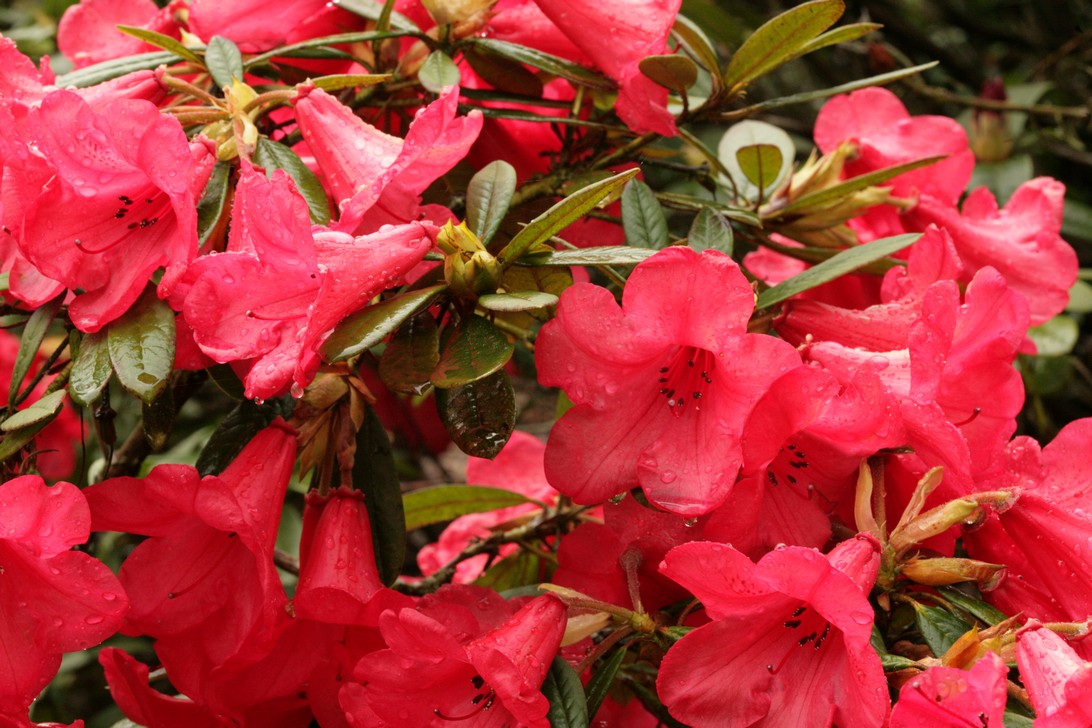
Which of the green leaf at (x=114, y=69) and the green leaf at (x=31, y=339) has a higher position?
the green leaf at (x=114, y=69)

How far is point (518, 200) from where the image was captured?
3.87 feet

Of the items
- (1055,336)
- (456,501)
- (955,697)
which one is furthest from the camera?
(1055,336)

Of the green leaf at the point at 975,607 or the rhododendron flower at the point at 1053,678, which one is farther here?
the green leaf at the point at 975,607

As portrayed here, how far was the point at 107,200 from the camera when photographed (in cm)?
99

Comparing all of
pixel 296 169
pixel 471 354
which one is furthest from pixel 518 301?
pixel 296 169

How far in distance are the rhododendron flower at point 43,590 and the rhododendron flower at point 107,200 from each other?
152 millimetres

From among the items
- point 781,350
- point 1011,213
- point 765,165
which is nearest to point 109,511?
point 781,350

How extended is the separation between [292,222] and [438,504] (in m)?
0.73

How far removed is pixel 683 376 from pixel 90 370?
0.52 m

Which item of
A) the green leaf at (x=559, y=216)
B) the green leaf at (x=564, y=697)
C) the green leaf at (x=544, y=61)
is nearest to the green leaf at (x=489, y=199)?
the green leaf at (x=559, y=216)

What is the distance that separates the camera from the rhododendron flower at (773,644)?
0.81m

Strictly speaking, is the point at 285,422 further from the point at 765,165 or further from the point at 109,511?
the point at 765,165

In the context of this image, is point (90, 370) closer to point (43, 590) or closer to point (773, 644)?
point (43, 590)

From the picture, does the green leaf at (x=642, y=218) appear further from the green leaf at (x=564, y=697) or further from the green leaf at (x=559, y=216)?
the green leaf at (x=564, y=697)
